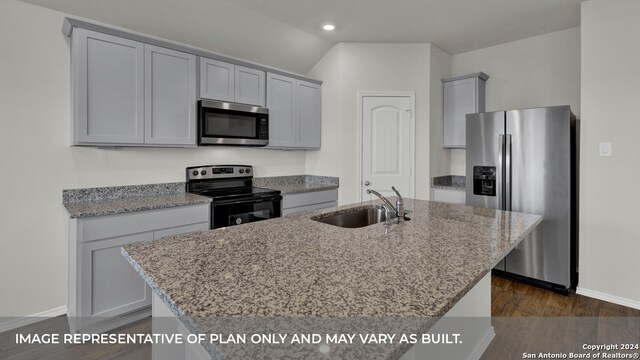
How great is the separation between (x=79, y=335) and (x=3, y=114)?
1.62 meters

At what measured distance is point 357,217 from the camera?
6.94ft

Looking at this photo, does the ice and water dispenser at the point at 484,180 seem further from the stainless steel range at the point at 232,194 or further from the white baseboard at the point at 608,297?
the stainless steel range at the point at 232,194

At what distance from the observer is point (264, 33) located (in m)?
3.36

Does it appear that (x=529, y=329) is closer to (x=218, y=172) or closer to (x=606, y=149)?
(x=606, y=149)

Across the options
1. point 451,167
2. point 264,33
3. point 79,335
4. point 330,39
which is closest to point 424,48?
point 330,39

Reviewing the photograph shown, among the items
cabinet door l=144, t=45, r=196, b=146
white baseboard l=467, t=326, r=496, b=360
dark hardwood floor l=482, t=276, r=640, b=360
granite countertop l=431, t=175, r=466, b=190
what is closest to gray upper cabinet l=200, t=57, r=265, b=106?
cabinet door l=144, t=45, r=196, b=146

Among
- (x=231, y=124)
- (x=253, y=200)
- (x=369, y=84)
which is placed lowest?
(x=253, y=200)

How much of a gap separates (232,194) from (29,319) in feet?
5.65

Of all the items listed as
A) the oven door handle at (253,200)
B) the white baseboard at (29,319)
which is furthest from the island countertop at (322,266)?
the white baseboard at (29,319)

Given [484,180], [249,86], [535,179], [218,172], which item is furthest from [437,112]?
[218,172]

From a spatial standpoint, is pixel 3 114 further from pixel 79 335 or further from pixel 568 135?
pixel 568 135

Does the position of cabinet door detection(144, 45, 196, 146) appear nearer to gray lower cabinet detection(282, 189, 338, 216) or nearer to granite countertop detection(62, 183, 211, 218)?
granite countertop detection(62, 183, 211, 218)

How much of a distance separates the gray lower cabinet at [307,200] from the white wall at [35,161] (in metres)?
1.65

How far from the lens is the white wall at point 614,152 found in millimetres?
2574
